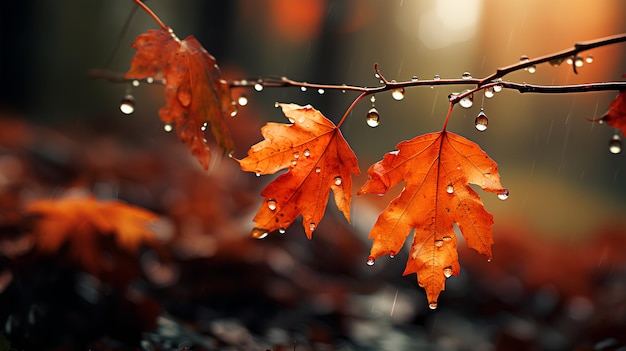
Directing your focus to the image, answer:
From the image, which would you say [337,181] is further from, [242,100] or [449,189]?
A: [242,100]

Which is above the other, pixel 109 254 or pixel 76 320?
pixel 109 254

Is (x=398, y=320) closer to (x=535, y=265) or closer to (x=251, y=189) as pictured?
(x=535, y=265)

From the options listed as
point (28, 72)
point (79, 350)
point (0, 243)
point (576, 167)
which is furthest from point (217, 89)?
point (576, 167)

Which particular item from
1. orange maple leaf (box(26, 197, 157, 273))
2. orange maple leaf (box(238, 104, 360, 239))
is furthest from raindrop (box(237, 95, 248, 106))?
orange maple leaf (box(26, 197, 157, 273))

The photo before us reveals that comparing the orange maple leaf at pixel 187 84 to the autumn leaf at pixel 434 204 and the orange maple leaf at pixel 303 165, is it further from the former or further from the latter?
the autumn leaf at pixel 434 204

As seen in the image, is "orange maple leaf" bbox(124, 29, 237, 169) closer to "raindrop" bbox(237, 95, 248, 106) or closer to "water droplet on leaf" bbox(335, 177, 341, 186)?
"raindrop" bbox(237, 95, 248, 106)

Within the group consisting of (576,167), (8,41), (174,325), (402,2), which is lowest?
(174,325)

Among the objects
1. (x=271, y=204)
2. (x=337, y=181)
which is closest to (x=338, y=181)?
(x=337, y=181)
